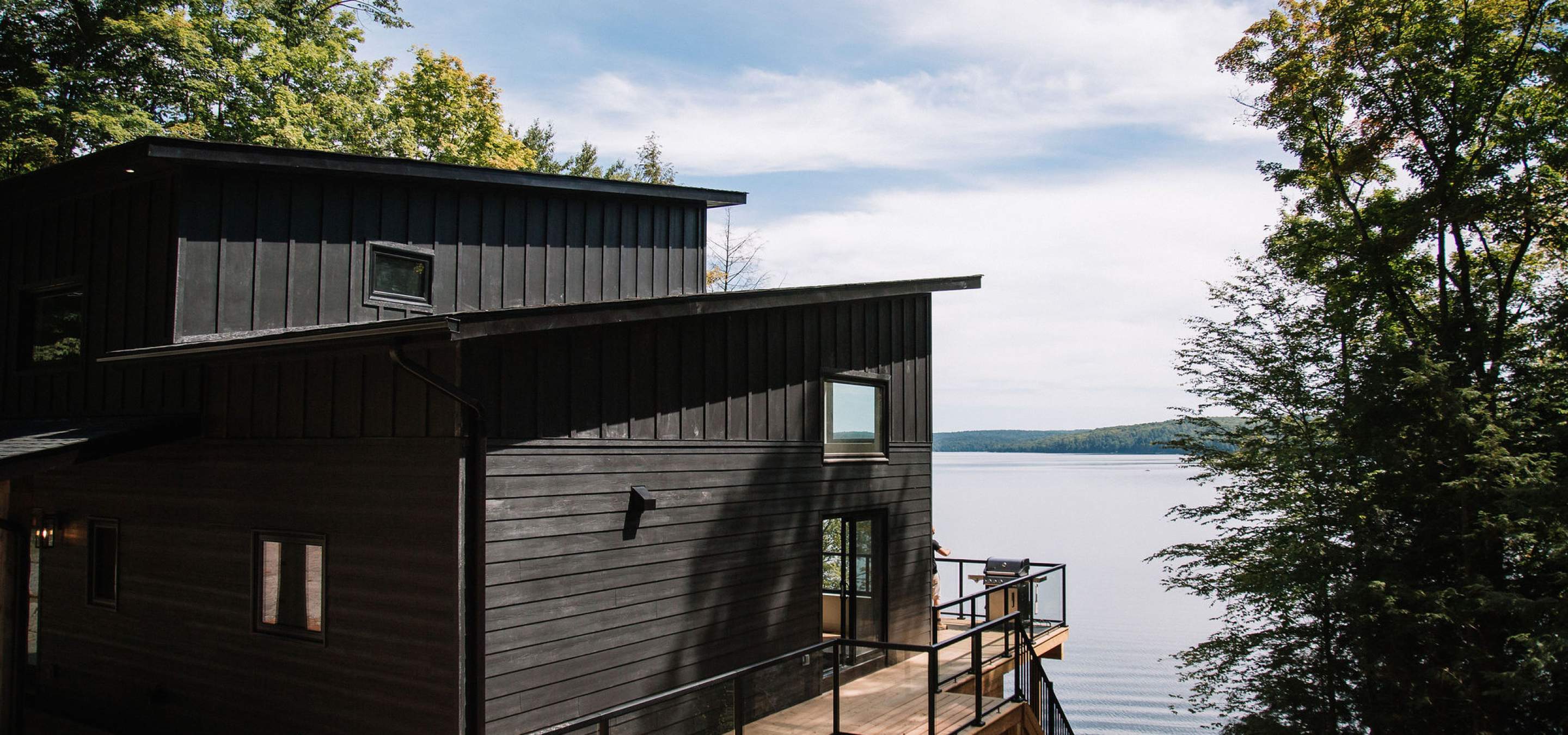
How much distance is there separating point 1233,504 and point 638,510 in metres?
10.1

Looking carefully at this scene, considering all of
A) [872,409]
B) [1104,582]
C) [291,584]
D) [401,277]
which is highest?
[401,277]

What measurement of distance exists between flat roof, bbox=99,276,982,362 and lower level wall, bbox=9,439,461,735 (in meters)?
0.86

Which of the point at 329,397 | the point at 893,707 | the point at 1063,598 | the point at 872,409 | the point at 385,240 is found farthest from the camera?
the point at 1063,598

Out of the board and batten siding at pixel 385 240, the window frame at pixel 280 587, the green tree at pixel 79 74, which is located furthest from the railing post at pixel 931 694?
the green tree at pixel 79 74

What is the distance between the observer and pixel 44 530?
9523 millimetres

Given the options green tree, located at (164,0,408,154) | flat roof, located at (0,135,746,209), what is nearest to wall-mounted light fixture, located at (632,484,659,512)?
flat roof, located at (0,135,746,209)

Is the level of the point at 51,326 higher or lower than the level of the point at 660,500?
higher

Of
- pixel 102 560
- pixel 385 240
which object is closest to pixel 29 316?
pixel 102 560

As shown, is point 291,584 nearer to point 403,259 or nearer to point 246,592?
point 246,592

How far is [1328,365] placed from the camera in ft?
44.6

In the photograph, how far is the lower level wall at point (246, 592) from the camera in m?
6.35

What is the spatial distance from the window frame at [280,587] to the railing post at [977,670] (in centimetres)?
507

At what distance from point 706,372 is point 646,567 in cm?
180

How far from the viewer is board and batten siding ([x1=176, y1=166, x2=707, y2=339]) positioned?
873cm
